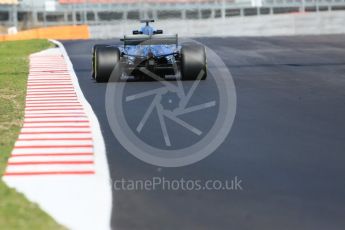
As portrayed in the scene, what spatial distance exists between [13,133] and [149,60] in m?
6.24

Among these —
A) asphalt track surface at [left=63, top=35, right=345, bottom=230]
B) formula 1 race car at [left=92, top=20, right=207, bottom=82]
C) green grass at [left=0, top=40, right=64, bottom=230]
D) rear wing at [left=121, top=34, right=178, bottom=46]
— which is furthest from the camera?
rear wing at [left=121, top=34, right=178, bottom=46]

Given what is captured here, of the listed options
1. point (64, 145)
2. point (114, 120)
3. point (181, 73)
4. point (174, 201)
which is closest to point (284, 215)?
point (174, 201)

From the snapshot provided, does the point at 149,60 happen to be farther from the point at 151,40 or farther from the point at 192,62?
the point at 192,62

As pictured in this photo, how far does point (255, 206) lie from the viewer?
6582mm

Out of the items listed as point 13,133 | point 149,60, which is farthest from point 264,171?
point 149,60

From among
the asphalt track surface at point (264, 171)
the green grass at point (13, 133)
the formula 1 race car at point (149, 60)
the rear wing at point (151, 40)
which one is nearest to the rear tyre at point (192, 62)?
the formula 1 race car at point (149, 60)

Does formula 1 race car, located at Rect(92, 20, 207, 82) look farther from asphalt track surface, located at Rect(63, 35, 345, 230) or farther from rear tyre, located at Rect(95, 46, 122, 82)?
asphalt track surface, located at Rect(63, 35, 345, 230)

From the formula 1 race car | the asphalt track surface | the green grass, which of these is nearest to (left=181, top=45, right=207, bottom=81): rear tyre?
the formula 1 race car

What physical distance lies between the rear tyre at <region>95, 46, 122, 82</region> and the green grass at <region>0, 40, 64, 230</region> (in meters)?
1.88

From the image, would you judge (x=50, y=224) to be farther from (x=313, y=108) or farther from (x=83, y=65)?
(x=83, y=65)

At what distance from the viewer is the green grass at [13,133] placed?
19.3ft

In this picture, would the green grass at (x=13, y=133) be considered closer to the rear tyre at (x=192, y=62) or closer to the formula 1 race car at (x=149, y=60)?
the formula 1 race car at (x=149, y=60)

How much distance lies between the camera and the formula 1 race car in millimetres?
16062

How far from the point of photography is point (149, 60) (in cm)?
1600
